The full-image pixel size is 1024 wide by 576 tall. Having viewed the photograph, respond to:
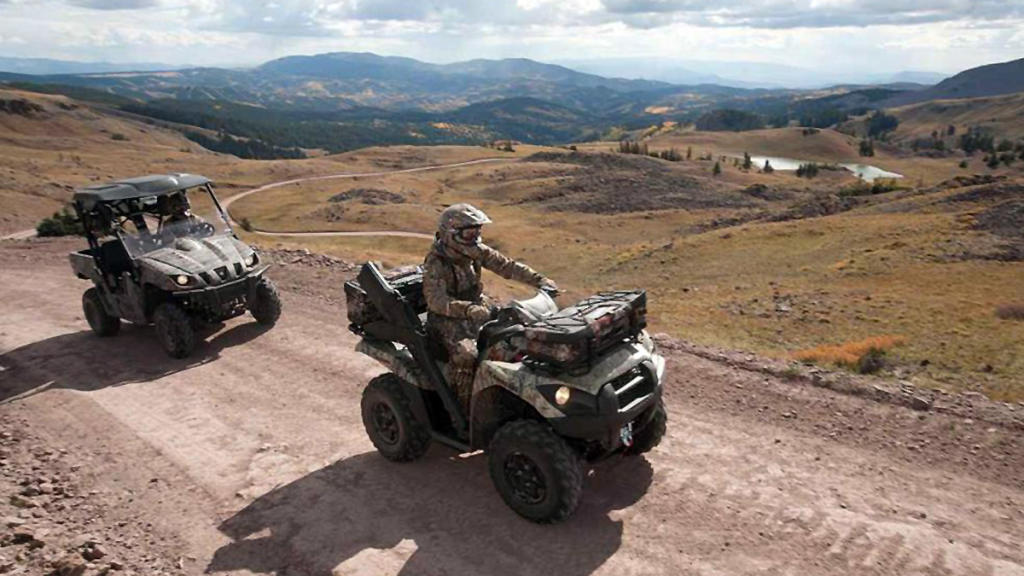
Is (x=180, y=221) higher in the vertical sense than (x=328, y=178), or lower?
higher

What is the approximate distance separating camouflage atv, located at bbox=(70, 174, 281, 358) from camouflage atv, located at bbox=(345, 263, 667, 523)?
7063mm

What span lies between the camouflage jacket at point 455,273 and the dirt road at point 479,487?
248cm

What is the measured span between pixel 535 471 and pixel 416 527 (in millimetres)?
1712

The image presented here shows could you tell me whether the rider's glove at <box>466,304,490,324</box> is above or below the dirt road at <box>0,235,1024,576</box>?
above

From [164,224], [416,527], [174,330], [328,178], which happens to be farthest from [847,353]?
[328,178]

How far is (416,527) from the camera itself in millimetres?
8008

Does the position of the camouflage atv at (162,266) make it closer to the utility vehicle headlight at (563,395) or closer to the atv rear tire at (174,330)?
the atv rear tire at (174,330)

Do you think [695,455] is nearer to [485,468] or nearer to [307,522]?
[485,468]

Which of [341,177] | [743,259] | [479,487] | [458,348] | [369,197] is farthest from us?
[341,177]

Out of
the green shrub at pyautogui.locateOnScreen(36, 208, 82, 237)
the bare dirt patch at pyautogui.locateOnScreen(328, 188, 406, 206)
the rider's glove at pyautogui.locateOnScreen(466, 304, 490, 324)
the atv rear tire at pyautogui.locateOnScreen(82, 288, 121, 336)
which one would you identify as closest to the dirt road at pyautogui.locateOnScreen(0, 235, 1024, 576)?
the rider's glove at pyautogui.locateOnScreen(466, 304, 490, 324)

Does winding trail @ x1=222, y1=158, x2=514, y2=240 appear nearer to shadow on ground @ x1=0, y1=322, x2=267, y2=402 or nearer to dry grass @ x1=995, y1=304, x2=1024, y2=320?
shadow on ground @ x1=0, y1=322, x2=267, y2=402

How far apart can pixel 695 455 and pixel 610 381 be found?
114 inches

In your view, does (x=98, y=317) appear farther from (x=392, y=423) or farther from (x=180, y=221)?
(x=392, y=423)

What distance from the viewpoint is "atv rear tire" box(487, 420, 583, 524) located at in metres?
7.28
